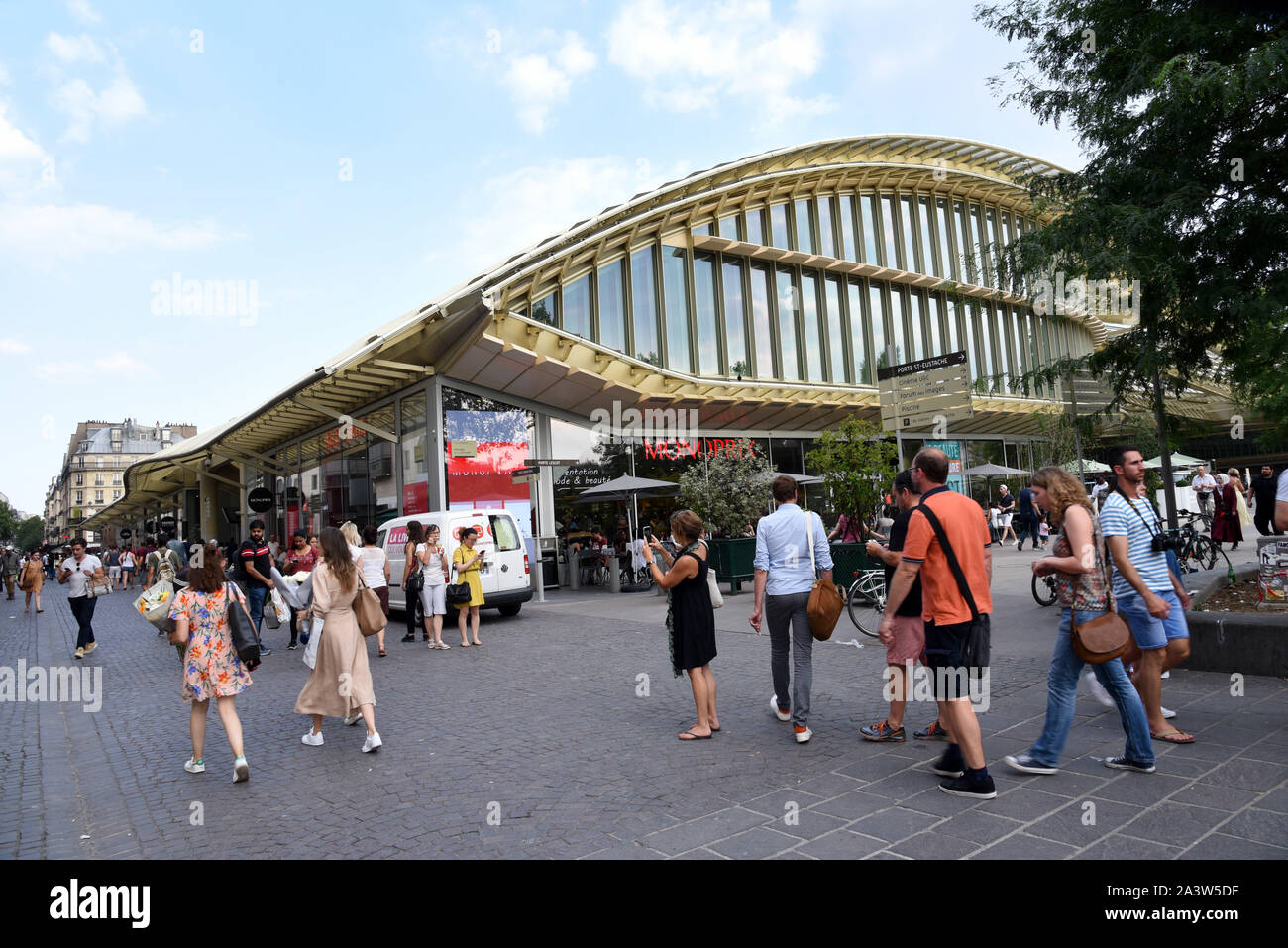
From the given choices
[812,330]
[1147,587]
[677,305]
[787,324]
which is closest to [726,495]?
[677,305]

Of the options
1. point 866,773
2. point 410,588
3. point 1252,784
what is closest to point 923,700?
point 866,773

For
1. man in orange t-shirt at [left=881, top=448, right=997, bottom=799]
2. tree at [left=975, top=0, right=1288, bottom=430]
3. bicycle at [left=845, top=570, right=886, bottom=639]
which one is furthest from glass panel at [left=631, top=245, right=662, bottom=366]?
man in orange t-shirt at [left=881, top=448, right=997, bottom=799]

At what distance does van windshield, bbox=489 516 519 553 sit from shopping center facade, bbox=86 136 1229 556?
462 cm

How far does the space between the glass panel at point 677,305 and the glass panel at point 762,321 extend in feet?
8.65

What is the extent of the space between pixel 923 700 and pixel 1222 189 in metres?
6.08

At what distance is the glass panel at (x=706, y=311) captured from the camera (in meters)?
24.1

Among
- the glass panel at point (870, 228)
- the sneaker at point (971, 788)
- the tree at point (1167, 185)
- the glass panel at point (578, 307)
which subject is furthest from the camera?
the glass panel at point (870, 228)

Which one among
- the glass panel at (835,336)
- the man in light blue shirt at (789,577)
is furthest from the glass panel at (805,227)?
the man in light blue shirt at (789,577)

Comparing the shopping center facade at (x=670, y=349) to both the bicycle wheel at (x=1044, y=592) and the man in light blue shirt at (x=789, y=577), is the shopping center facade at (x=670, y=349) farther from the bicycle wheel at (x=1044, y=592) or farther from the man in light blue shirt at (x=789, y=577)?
the man in light blue shirt at (x=789, y=577)

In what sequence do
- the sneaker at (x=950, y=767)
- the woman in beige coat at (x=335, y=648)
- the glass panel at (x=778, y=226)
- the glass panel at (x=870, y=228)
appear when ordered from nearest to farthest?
the sneaker at (x=950, y=767) → the woman in beige coat at (x=335, y=648) → the glass panel at (x=778, y=226) → the glass panel at (x=870, y=228)

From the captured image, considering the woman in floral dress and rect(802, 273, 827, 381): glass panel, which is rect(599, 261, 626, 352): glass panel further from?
the woman in floral dress

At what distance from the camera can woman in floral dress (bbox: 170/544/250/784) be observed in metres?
5.60
